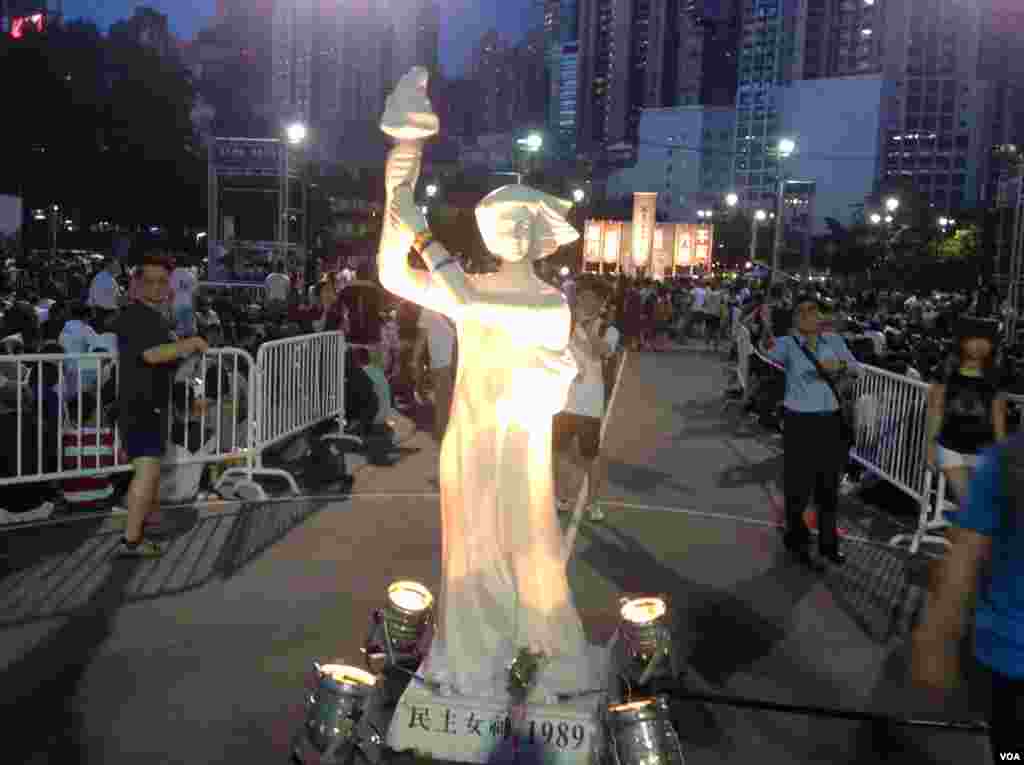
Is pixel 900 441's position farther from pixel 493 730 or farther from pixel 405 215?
pixel 405 215

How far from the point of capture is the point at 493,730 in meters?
3.98

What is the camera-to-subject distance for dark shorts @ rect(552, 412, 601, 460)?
7.94 metres

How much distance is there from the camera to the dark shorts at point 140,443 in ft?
21.0

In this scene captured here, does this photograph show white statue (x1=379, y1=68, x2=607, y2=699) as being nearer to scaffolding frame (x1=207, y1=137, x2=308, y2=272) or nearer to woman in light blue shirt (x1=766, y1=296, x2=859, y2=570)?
woman in light blue shirt (x1=766, y1=296, x2=859, y2=570)

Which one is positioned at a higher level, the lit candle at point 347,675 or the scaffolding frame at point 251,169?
the scaffolding frame at point 251,169

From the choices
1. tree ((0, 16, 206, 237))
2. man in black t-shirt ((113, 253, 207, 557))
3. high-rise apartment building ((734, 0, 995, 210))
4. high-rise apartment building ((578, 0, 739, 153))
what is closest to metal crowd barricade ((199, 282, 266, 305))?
man in black t-shirt ((113, 253, 207, 557))

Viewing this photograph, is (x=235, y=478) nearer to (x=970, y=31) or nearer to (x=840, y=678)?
(x=840, y=678)

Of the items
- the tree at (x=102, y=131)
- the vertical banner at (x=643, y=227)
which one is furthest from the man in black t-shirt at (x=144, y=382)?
the tree at (x=102, y=131)

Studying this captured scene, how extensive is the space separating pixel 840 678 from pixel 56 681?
11.9 feet

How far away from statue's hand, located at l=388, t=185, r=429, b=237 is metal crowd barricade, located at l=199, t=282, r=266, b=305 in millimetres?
18333

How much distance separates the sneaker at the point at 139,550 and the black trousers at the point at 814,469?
4205 millimetres

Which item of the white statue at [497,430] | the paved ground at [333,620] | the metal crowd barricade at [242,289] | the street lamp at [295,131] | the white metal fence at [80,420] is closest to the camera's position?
the white statue at [497,430]

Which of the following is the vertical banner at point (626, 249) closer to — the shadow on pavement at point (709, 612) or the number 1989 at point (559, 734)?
the shadow on pavement at point (709, 612)

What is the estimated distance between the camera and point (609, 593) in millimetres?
6230
